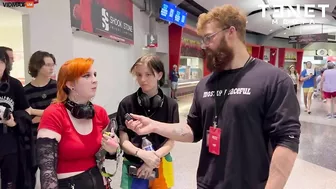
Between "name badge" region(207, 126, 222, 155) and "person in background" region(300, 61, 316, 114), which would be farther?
"person in background" region(300, 61, 316, 114)

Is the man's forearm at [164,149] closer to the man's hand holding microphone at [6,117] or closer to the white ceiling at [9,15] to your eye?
the man's hand holding microphone at [6,117]

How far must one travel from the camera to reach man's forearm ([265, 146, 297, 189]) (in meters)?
1.17

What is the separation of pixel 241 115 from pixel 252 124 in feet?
0.18

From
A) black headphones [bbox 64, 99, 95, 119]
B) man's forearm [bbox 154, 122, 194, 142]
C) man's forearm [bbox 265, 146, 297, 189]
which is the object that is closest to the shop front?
man's forearm [bbox 154, 122, 194, 142]

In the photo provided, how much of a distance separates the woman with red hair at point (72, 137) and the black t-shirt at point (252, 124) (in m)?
0.57

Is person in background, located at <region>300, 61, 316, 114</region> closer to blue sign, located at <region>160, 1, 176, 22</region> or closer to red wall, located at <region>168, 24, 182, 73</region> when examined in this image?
blue sign, located at <region>160, 1, 176, 22</region>

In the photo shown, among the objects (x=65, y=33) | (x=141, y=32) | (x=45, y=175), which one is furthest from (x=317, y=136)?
(x=141, y=32)

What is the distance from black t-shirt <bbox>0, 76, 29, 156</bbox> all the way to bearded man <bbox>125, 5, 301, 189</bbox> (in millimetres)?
1527

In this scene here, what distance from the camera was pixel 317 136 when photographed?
5910 millimetres

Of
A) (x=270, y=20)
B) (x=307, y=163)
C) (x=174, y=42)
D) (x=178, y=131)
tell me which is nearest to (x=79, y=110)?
(x=178, y=131)

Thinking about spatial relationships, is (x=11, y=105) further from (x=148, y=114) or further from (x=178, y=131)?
(x=178, y=131)

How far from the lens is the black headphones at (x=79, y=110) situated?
1529 millimetres

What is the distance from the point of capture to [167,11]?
10.6m

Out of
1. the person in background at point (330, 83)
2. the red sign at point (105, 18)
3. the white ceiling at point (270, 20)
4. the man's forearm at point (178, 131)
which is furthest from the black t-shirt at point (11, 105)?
the white ceiling at point (270, 20)
